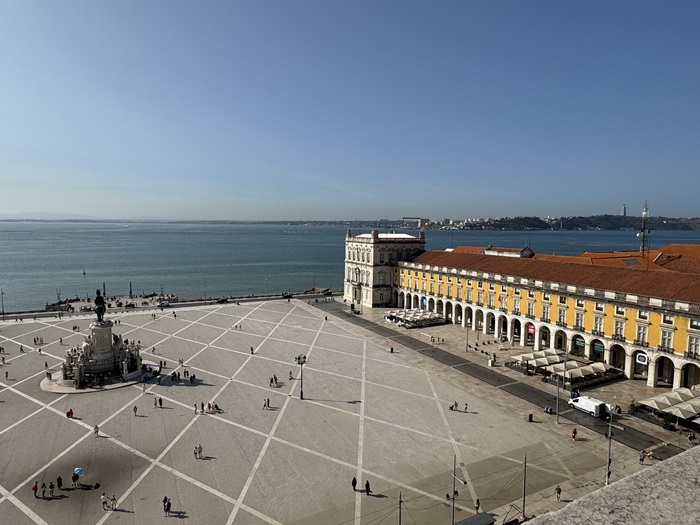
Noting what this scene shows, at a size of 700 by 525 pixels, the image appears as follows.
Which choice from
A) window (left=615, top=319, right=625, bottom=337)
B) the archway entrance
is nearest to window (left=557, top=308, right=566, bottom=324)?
the archway entrance

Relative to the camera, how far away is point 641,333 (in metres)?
40.9

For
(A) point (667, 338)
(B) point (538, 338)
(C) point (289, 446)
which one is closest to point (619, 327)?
(A) point (667, 338)

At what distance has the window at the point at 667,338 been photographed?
38734 mm

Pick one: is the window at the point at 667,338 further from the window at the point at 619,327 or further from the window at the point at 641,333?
the window at the point at 619,327

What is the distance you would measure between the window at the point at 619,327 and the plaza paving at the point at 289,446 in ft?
42.0

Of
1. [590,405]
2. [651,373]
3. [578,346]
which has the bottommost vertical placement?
[590,405]

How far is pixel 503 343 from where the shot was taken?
55.2 metres

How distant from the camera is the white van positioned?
34.3 meters

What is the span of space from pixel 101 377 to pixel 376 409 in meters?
24.5

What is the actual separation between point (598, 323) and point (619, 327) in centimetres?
211

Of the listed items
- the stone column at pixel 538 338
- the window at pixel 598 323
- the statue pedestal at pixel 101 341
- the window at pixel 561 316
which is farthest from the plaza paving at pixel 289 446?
the window at pixel 561 316

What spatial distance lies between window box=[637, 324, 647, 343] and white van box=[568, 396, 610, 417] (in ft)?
28.9

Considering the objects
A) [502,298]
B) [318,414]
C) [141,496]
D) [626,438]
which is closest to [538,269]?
[502,298]

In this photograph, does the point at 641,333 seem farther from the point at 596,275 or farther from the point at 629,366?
the point at 596,275
